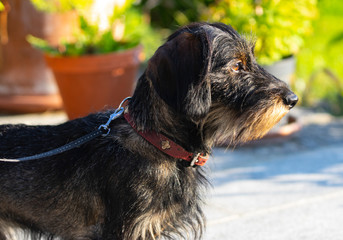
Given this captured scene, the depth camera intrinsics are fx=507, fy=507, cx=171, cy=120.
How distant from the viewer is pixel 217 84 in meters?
2.82

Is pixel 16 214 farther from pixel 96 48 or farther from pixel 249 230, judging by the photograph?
pixel 96 48

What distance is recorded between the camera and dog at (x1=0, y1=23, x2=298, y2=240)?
269 centimetres

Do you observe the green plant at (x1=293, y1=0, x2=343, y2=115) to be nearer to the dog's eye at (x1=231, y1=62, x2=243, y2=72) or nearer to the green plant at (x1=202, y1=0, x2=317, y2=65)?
the green plant at (x1=202, y1=0, x2=317, y2=65)

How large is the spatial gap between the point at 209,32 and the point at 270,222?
75.5 inches

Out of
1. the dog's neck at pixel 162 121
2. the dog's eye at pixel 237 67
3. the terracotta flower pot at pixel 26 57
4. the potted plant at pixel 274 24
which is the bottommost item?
the dog's neck at pixel 162 121

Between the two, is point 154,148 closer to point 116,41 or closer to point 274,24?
point 116,41

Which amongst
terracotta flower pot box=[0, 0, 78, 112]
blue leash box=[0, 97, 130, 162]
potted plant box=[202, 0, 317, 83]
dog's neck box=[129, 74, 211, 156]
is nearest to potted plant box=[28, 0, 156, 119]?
terracotta flower pot box=[0, 0, 78, 112]

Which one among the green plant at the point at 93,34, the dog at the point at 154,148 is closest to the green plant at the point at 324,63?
the green plant at the point at 93,34

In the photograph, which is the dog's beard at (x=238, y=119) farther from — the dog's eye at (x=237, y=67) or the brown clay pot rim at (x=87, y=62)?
the brown clay pot rim at (x=87, y=62)

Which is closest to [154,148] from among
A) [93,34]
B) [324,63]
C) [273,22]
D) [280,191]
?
[280,191]

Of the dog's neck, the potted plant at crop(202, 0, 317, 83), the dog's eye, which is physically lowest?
the dog's neck

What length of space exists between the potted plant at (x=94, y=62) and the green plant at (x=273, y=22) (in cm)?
116

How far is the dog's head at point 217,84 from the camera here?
8.59 feet

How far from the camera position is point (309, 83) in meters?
8.21
